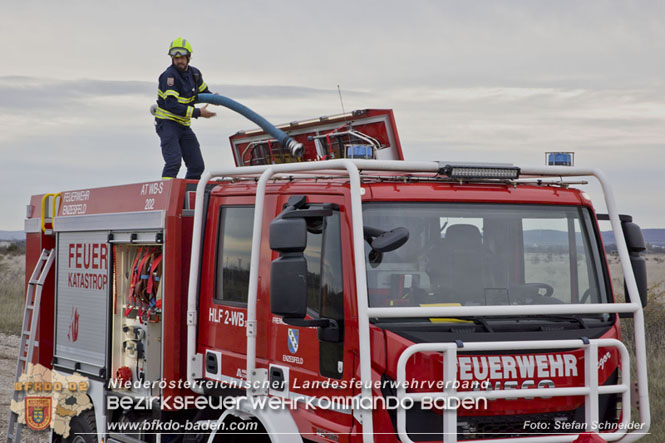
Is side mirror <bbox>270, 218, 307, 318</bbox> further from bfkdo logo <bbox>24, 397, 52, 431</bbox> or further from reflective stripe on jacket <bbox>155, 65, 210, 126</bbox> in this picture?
bfkdo logo <bbox>24, 397, 52, 431</bbox>

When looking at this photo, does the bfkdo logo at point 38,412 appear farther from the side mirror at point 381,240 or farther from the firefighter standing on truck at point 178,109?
the side mirror at point 381,240

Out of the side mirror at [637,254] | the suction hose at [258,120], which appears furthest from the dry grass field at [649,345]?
the suction hose at [258,120]

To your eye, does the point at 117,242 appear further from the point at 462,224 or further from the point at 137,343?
the point at 462,224

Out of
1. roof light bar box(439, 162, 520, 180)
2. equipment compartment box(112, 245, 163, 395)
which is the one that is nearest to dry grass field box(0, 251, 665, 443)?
roof light bar box(439, 162, 520, 180)

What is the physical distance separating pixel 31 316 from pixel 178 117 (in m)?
2.35

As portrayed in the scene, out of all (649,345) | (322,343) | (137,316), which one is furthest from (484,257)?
(649,345)

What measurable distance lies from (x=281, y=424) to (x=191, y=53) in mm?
4506

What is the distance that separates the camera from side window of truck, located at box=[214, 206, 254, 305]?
19.0 feet

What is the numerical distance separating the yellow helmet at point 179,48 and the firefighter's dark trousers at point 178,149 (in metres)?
0.65

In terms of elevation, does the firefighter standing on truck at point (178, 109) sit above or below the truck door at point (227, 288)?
above

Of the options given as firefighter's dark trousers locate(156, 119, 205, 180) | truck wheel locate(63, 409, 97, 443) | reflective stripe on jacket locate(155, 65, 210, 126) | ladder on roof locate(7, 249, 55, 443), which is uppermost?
reflective stripe on jacket locate(155, 65, 210, 126)

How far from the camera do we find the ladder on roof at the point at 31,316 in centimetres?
834

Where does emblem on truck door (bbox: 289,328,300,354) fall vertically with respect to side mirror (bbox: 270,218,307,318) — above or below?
below

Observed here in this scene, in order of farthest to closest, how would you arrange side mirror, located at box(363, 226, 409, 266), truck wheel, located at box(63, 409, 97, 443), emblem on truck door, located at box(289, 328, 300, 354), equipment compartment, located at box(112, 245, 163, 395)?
truck wheel, located at box(63, 409, 97, 443), equipment compartment, located at box(112, 245, 163, 395), emblem on truck door, located at box(289, 328, 300, 354), side mirror, located at box(363, 226, 409, 266)
